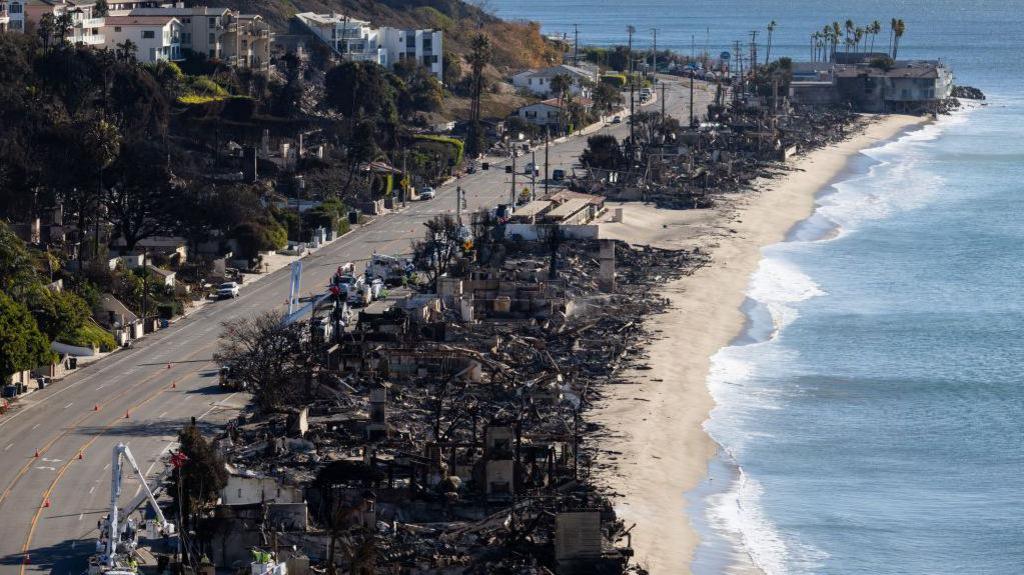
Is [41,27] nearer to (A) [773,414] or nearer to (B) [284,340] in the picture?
(B) [284,340]

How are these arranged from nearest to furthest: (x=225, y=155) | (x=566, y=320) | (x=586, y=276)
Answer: (x=566, y=320) < (x=586, y=276) < (x=225, y=155)

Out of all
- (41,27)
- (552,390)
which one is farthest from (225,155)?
(552,390)

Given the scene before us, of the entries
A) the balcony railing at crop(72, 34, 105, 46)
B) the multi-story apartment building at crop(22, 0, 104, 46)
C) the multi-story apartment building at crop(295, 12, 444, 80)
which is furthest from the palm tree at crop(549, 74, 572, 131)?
the multi-story apartment building at crop(22, 0, 104, 46)

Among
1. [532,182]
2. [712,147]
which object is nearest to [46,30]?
[532,182]

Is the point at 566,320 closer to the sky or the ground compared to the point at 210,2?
closer to the ground

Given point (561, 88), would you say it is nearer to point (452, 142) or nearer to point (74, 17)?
point (452, 142)

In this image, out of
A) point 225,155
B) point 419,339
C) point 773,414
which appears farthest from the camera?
point 225,155

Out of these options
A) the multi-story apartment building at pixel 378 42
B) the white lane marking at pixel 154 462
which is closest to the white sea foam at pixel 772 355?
the white lane marking at pixel 154 462

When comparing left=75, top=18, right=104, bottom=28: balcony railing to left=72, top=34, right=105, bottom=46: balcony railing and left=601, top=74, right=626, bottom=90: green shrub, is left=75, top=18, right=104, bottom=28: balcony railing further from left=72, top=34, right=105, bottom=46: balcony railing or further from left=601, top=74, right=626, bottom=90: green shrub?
left=601, top=74, right=626, bottom=90: green shrub
